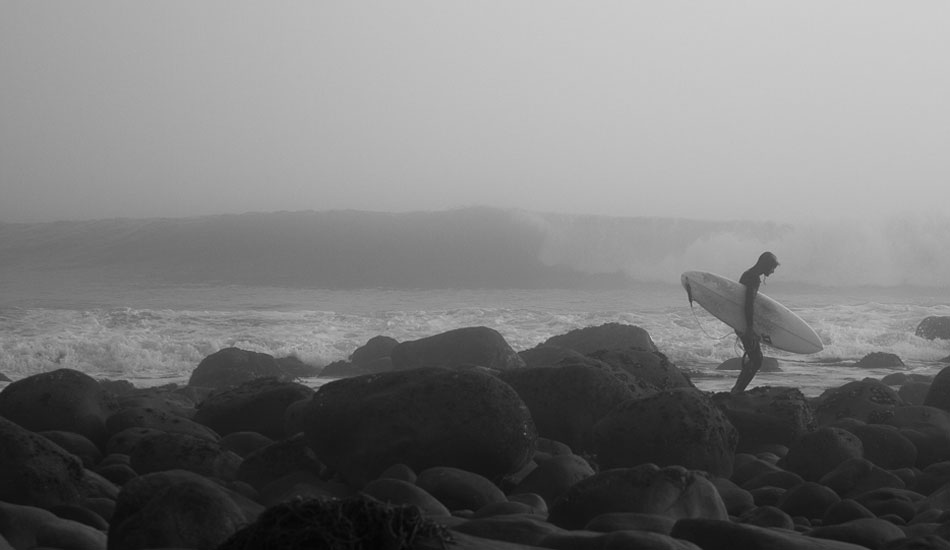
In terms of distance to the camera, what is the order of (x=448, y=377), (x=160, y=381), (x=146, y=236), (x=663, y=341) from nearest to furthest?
(x=448, y=377)
(x=160, y=381)
(x=663, y=341)
(x=146, y=236)

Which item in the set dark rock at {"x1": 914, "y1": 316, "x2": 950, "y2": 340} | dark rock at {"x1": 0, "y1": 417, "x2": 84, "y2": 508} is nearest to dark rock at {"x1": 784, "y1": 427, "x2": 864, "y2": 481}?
dark rock at {"x1": 0, "y1": 417, "x2": 84, "y2": 508}

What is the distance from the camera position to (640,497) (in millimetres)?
4668

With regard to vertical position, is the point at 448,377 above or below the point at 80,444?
above

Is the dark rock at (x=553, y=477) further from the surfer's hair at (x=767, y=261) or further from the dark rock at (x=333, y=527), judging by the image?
the surfer's hair at (x=767, y=261)

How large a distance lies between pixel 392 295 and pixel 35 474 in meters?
26.9

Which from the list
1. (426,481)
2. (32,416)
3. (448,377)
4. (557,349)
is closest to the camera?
(426,481)

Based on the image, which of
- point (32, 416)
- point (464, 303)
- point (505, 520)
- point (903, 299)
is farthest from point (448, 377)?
point (903, 299)

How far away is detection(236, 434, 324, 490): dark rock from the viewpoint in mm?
5930

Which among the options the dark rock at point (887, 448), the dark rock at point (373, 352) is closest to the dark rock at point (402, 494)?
the dark rock at point (887, 448)

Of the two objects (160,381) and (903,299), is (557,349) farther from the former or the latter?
(903,299)

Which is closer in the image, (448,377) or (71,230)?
(448,377)

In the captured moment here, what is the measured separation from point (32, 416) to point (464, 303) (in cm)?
2342

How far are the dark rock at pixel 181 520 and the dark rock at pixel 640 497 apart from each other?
1.44 metres

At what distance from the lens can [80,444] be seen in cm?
665
